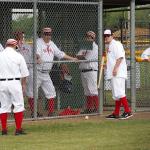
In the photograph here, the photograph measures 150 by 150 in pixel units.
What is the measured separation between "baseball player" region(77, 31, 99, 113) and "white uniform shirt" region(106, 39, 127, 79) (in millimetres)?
816

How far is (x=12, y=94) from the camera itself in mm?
12875

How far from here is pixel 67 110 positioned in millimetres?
15852

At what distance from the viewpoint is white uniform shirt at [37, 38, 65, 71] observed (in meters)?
15.3

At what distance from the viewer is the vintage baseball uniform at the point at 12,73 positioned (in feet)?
41.9

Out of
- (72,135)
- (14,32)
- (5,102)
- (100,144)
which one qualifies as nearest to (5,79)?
(5,102)

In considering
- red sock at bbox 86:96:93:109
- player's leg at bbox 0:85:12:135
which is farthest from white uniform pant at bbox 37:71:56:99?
player's leg at bbox 0:85:12:135

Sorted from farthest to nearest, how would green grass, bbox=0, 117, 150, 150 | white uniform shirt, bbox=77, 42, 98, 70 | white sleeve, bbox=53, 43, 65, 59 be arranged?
1. white uniform shirt, bbox=77, 42, 98, 70
2. white sleeve, bbox=53, 43, 65, 59
3. green grass, bbox=0, 117, 150, 150

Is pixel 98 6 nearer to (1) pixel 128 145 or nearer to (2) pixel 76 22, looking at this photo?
(2) pixel 76 22

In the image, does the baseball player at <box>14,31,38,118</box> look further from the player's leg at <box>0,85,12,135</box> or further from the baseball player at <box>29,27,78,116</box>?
the player's leg at <box>0,85,12,135</box>

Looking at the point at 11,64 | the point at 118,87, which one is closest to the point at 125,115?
the point at 118,87

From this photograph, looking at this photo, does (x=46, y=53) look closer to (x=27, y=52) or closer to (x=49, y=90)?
(x=27, y=52)

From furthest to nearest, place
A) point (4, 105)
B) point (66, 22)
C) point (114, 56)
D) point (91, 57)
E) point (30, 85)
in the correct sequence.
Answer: point (66, 22) → point (91, 57) → point (30, 85) → point (114, 56) → point (4, 105)

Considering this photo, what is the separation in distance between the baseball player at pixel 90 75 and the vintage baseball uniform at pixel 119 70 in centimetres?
84

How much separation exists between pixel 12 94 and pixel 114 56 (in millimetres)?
3256
